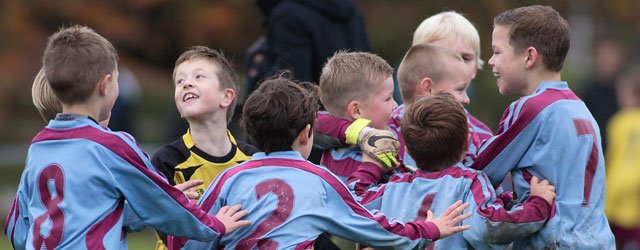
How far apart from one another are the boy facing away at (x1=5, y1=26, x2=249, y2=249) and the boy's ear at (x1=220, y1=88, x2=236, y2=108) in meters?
0.78

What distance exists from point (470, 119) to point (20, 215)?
7.30 feet

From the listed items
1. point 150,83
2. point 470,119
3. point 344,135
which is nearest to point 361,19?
point 470,119

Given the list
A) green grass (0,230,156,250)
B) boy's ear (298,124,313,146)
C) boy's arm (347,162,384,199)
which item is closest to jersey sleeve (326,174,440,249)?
boy's ear (298,124,313,146)

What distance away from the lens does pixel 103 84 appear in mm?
4777

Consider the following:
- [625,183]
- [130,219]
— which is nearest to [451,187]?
[130,219]

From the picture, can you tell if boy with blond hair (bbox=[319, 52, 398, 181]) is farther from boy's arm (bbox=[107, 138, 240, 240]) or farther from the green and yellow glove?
boy's arm (bbox=[107, 138, 240, 240])

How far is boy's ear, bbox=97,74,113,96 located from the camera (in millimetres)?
4773

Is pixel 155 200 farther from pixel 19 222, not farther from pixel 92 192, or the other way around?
pixel 19 222

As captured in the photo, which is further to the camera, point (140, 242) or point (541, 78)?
point (140, 242)

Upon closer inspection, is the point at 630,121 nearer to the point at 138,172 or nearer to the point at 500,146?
the point at 500,146

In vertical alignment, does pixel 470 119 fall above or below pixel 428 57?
below

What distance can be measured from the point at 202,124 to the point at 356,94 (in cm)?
70

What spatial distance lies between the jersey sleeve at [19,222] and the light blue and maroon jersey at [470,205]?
1437mm

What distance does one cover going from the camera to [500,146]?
509 cm
